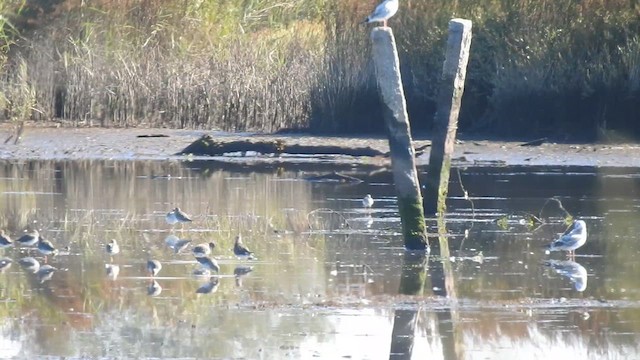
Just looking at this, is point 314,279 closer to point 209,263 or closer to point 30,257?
point 209,263

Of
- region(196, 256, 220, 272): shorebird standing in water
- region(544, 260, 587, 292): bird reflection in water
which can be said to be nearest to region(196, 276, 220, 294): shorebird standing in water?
region(196, 256, 220, 272): shorebird standing in water

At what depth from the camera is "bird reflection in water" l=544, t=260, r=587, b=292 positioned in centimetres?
1002

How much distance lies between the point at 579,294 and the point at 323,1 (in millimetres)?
16358

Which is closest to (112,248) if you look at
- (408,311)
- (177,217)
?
(177,217)

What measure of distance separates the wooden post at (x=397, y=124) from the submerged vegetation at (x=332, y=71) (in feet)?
33.3

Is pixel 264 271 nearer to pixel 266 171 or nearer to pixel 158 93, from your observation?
pixel 266 171

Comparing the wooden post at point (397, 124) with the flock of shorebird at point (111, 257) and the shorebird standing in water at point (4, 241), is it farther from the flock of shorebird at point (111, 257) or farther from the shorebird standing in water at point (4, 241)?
the shorebird standing in water at point (4, 241)

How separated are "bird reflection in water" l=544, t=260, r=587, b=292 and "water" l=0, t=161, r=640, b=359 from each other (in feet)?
0.13

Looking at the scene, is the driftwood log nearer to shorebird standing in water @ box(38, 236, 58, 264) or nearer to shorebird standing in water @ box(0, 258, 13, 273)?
shorebird standing in water @ box(38, 236, 58, 264)

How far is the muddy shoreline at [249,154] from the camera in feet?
63.3

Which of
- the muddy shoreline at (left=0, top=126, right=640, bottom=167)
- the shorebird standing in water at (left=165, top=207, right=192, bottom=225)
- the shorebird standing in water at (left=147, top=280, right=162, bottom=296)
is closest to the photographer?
the shorebird standing in water at (left=147, top=280, right=162, bottom=296)

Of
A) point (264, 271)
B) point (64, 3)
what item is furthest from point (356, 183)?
point (64, 3)

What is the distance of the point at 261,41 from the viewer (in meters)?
23.9

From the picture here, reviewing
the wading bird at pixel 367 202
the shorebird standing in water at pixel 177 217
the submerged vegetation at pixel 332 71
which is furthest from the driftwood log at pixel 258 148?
the shorebird standing in water at pixel 177 217
